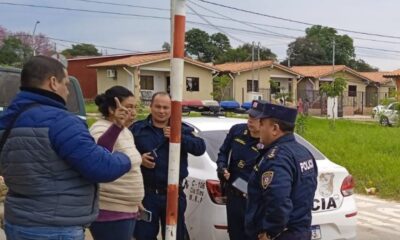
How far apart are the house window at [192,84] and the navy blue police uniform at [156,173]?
116ft

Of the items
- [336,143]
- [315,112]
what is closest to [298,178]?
[336,143]

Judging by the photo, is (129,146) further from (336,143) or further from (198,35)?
(198,35)

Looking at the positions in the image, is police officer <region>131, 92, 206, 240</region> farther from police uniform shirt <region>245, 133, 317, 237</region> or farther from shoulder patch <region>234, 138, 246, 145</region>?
police uniform shirt <region>245, 133, 317, 237</region>

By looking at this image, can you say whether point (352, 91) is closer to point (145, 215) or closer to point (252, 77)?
point (252, 77)

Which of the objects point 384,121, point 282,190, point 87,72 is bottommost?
point 384,121

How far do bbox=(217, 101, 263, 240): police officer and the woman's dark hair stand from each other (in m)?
0.93

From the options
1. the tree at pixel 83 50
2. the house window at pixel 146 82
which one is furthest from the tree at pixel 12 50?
the tree at pixel 83 50

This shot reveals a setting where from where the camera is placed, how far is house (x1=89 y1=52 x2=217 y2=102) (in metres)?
37.2

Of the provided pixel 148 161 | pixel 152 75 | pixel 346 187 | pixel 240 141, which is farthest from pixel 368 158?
pixel 152 75

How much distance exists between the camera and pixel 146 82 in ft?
126

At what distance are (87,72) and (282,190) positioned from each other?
4420cm

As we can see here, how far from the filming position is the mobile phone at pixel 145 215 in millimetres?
3819

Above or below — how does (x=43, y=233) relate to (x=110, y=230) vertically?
above

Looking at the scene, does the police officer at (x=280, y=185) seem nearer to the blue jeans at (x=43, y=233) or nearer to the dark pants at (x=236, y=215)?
the dark pants at (x=236, y=215)
